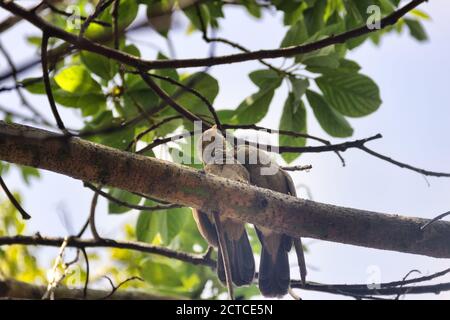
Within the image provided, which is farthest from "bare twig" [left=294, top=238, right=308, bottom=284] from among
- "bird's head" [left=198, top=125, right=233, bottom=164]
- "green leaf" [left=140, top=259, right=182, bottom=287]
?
"green leaf" [left=140, top=259, right=182, bottom=287]

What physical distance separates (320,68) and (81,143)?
1.23 metres

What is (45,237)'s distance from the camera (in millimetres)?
2740

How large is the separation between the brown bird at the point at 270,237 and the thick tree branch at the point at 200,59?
894 millimetres

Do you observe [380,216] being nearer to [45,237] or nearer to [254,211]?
[254,211]

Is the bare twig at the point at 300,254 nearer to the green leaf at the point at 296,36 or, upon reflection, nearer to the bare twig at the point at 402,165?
the bare twig at the point at 402,165

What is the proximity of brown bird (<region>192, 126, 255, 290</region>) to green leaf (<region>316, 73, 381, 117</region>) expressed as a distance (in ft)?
1.77

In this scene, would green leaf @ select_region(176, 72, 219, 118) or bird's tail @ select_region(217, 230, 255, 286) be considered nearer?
bird's tail @ select_region(217, 230, 255, 286)

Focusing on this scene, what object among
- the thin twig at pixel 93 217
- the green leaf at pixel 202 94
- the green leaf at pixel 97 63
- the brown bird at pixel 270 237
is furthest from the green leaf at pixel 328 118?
the thin twig at pixel 93 217

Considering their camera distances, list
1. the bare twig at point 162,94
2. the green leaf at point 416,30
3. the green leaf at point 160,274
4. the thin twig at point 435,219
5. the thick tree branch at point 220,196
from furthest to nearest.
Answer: the green leaf at point 160,274 < the green leaf at point 416,30 < the bare twig at point 162,94 < the thin twig at point 435,219 < the thick tree branch at point 220,196

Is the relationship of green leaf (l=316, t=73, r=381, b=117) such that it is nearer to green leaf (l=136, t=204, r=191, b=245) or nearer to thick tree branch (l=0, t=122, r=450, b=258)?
thick tree branch (l=0, t=122, r=450, b=258)

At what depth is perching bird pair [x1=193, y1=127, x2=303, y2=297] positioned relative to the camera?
2412mm

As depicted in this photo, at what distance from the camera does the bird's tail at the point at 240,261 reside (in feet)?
8.06
